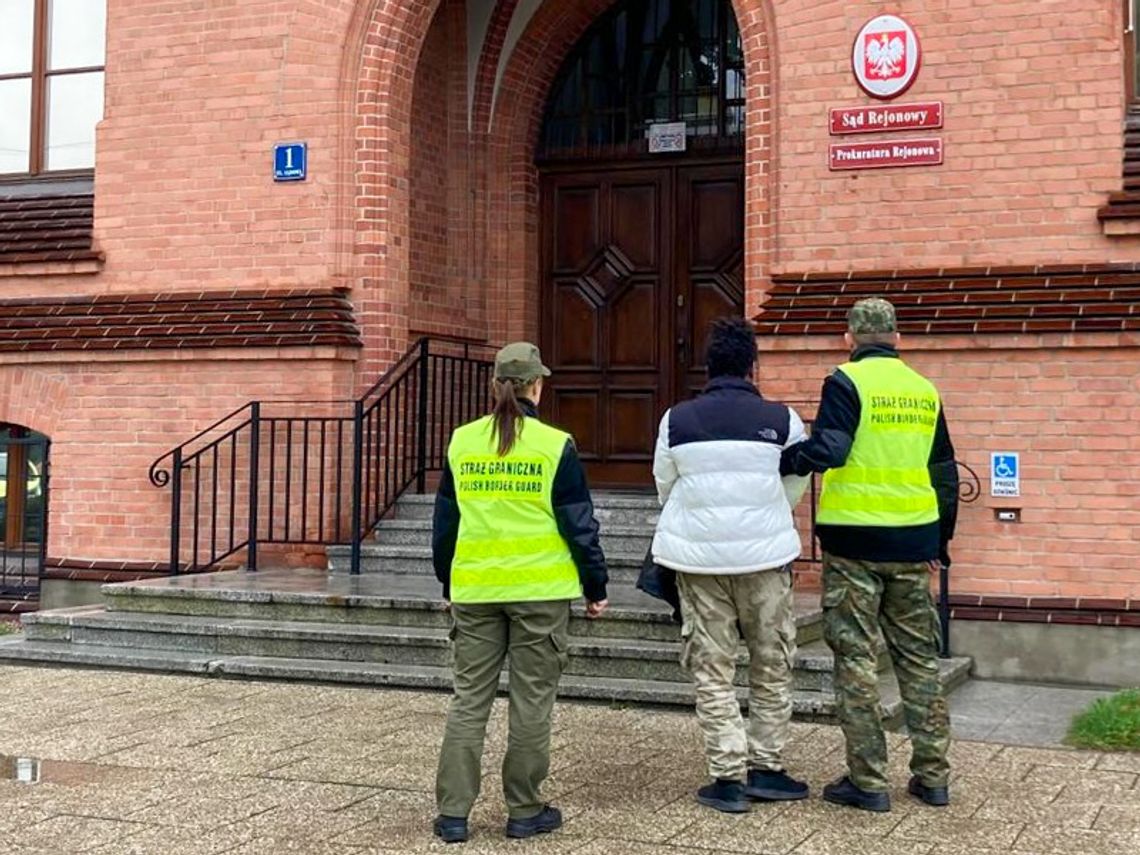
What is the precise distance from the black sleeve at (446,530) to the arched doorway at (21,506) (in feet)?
21.8

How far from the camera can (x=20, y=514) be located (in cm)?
1198

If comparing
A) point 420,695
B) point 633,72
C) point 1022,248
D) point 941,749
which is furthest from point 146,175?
point 941,749

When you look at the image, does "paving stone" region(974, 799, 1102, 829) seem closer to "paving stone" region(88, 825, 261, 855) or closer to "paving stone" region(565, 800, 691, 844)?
"paving stone" region(565, 800, 691, 844)

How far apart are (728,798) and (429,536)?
4.88 meters

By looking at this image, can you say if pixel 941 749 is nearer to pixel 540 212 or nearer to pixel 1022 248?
pixel 1022 248

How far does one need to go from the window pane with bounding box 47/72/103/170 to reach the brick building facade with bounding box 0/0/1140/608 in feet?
0.74

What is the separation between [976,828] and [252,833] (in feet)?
8.56

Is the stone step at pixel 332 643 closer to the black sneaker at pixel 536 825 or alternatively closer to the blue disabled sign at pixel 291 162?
the black sneaker at pixel 536 825

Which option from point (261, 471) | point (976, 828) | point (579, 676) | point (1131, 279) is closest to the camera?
point (976, 828)

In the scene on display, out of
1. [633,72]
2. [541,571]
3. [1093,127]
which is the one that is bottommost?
[541,571]

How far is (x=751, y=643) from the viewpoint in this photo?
227 inches

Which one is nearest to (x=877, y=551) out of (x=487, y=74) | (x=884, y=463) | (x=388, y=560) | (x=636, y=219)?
(x=884, y=463)

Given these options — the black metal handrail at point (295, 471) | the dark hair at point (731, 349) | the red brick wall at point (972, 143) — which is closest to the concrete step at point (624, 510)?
the black metal handrail at point (295, 471)

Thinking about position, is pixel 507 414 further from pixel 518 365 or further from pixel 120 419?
pixel 120 419
